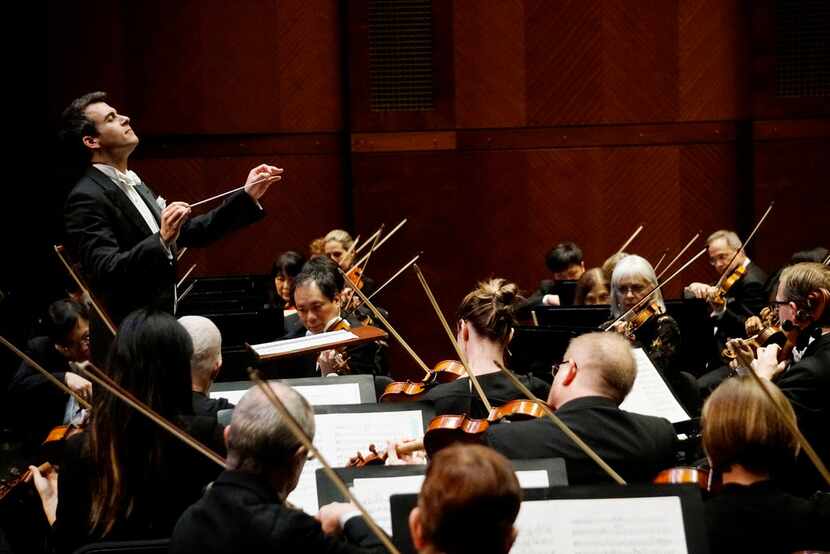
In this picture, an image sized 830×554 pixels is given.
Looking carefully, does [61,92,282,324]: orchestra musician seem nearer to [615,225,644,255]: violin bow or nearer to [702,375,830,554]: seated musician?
[702,375,830,554]: seated musician

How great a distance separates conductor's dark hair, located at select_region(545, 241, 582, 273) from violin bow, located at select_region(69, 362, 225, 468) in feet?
16.1

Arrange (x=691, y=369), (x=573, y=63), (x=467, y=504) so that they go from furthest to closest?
(x=573, y=63)
(x=691, y=369)
(x=467, y=504)

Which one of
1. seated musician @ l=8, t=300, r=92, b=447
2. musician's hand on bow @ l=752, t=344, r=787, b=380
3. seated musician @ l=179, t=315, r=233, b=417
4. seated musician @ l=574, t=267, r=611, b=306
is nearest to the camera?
seated musician @ l=179, t=315, r=233, b=417

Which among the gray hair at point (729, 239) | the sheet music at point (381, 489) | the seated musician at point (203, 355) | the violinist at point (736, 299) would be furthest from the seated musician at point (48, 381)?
the gray hair at point (729, 239)

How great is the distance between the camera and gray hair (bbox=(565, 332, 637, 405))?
303 cm

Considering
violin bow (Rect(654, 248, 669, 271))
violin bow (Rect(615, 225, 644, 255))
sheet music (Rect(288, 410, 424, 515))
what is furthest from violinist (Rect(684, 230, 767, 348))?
sheet music (Rect(288, 410, 424, 515))

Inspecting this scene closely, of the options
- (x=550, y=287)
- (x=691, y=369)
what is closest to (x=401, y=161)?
(x=550, y=287)

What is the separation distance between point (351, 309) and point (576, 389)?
3156 millimetres

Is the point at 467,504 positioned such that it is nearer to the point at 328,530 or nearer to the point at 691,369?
the point at 328,530

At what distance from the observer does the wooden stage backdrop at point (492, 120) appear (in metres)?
8.05

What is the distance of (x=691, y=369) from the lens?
5129 millimetres

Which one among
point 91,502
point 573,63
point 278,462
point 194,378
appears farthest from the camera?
point 573,63

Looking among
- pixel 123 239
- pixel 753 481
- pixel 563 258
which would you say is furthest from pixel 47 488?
pixel 563 258

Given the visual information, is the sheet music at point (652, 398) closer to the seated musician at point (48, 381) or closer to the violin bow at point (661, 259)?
the seated musician at point (48, 381)
